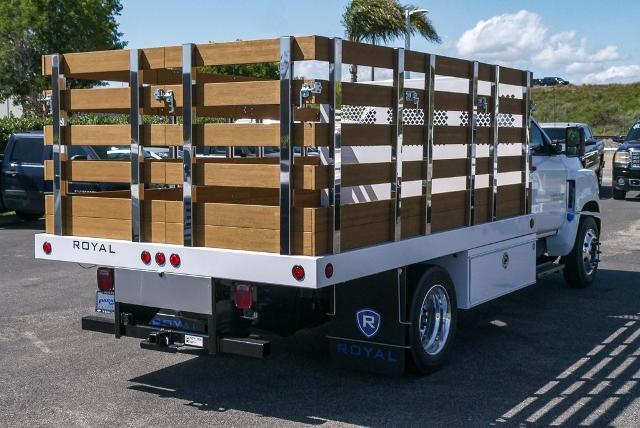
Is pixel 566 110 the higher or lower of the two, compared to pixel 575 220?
higher

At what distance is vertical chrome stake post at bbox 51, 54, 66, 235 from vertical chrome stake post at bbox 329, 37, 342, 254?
212 centimetres

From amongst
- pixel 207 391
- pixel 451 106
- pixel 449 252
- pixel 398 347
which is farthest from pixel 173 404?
pixel 451 106

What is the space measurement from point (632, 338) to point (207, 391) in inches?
153

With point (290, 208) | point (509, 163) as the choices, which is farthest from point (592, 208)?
point (290, 208)

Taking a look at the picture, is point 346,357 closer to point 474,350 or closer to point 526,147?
point 474,350

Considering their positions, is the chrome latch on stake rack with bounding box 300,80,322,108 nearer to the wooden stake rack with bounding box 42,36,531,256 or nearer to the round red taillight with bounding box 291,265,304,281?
the wooden stake rack with bounding box 42,36,531,256

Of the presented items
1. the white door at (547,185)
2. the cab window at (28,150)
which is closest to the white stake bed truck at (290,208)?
the white door at (547,185)

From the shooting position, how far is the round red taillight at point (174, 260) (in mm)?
5523

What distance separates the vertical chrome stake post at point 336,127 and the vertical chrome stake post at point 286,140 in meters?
0.25

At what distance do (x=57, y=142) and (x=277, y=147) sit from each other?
1701 millimetres

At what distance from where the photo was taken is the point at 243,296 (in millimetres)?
5461

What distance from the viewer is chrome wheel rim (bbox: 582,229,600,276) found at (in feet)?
32.1

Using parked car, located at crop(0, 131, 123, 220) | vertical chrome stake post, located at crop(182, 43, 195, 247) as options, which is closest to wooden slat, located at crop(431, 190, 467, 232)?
vertical chrome stake post, located at crop(182, 43, 195, 247)

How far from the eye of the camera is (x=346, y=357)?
6242mm
